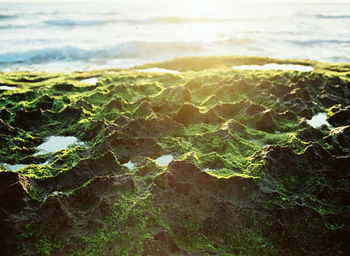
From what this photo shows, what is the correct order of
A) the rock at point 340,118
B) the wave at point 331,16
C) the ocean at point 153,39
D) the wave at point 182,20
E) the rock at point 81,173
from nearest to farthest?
1. the rock at point 81,173
2. the rock at point 340,118
3. the ocean at point 153,39
4. the wave at point 182,20
5. the wave at point 331,16

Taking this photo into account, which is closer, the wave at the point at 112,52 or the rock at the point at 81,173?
the rock at the point at 81,173

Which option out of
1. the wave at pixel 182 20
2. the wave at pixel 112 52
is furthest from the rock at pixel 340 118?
the wave at pixel 182 20

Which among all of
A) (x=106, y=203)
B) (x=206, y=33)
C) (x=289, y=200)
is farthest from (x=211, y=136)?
(x=206, y=33)

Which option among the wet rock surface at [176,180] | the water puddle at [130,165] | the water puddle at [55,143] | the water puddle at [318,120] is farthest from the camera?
the water puddle at [318,120]

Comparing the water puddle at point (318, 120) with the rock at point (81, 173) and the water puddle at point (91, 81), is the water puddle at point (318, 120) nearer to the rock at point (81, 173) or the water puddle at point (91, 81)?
the rock at point (81, 173)

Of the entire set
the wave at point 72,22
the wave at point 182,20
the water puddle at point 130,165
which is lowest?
the wave at point 182,20

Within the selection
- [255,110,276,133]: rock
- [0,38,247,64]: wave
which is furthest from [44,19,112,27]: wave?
[255,110,276,133]: rock

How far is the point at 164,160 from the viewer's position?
1927 cm

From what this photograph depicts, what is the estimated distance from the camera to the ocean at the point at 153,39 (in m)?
64.1

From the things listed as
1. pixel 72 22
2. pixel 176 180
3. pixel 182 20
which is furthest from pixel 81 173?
pixel 182 20

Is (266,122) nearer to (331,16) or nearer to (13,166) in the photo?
(13,166)

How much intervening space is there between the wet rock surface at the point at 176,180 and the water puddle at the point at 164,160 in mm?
68

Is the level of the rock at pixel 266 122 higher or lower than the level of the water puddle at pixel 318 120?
higher

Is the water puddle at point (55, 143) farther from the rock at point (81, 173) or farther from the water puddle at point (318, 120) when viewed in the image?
the water puddle at point (318, 120)
